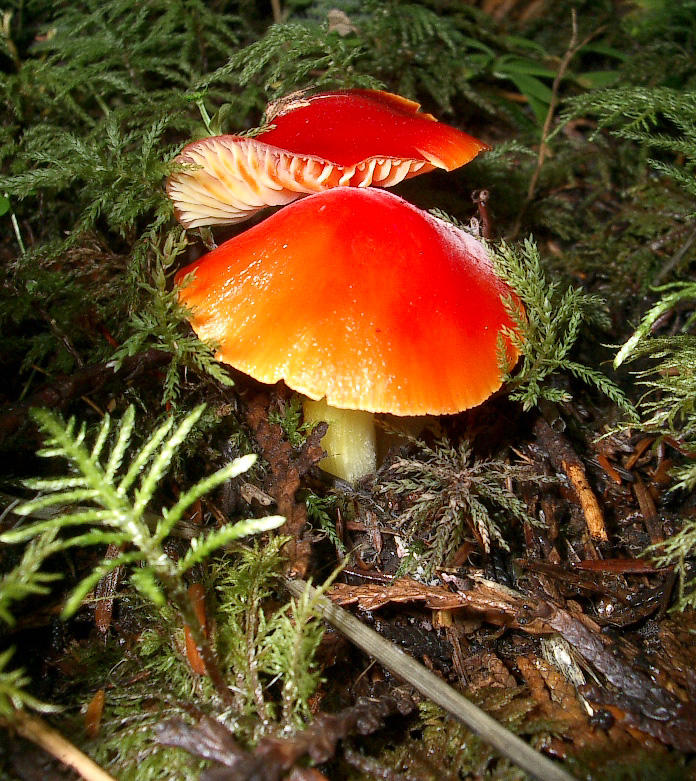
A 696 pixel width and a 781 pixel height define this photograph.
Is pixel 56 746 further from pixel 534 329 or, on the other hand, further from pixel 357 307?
pixel 534 329

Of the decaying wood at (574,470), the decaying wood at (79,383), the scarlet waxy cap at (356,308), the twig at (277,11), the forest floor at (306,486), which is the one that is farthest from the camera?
the twig at (277,11)

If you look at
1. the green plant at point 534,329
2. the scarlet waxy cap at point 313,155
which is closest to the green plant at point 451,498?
the green plant at point 534,329

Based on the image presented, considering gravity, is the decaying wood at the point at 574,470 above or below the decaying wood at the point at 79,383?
below

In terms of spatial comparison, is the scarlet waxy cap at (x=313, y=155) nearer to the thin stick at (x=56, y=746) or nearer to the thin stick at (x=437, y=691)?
the thin stick at (x=437, y=691)

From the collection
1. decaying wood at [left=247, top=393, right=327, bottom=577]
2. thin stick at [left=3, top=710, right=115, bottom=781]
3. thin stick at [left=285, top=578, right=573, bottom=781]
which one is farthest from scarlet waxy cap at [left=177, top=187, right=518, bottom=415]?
thin stick at [left=3, top=710, right=115, bottom=781]

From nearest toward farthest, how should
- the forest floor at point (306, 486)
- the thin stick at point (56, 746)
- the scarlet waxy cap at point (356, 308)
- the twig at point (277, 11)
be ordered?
the thin stick at point (56, 746), the forest floor at point (306, 486), the scarlet waxy cap at point (356, 308), the twig at point (277, 11)

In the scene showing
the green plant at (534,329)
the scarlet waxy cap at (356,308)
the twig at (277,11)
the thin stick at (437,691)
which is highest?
the twig at (277,11)

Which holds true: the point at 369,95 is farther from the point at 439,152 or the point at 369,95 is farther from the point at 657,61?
the point at 657,61
